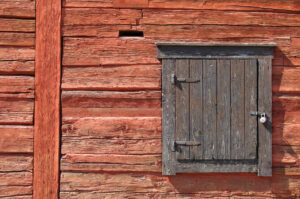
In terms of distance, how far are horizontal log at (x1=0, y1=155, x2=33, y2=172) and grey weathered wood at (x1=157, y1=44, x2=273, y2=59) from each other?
1.74 metres

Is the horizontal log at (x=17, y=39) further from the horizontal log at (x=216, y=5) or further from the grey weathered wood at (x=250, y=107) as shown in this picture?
the grey weathered wood at (x=250, y=107)

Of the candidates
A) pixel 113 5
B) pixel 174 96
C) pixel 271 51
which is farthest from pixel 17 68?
pixel 271 51

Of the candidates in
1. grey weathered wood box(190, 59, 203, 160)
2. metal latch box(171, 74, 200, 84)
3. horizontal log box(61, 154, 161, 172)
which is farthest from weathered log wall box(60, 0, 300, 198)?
grey weathered wood box(190, 59, 203, 160)

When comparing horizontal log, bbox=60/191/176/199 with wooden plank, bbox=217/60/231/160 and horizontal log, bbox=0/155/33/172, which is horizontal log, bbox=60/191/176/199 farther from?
wooden plank, bbox=217/60/231/160

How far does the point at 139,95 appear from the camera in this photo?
10.6 feet

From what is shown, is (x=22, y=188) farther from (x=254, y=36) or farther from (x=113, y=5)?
(x=254, y=36)

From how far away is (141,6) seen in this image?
326 centimetres

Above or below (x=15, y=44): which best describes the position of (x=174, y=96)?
below

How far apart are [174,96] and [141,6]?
1013 millimetres

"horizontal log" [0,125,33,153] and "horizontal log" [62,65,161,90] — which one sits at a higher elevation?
"horizontal log" [62,65,161,90]

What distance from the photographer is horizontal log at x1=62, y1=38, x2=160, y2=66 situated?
324 cm

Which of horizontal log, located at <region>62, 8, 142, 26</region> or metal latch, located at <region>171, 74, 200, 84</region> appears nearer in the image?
metal latch, located at <region>171, 74, 200, 84</region>

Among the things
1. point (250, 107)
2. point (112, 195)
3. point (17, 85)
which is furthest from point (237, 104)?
point (17, 85)

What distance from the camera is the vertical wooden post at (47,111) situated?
319cm
